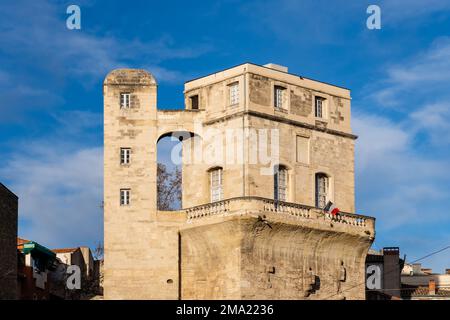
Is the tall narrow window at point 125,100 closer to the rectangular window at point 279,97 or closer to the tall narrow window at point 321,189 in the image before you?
the rectangular window at point 279,97

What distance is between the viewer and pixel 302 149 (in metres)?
73.3

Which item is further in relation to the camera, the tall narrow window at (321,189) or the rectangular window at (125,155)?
the tall narrow window at (321,189)

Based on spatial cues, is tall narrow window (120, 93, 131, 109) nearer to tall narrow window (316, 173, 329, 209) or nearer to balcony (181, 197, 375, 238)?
balcony (181, 197, 375, 238)

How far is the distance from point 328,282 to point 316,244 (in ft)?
6.92

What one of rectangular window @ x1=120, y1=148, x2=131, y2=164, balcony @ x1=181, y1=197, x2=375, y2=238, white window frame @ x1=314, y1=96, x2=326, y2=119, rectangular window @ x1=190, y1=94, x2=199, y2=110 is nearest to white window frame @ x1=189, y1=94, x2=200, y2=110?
rectangular window @ x1=190, y1=94, x2=199, y2=110

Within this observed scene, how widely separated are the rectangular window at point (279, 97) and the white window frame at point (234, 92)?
2130mm

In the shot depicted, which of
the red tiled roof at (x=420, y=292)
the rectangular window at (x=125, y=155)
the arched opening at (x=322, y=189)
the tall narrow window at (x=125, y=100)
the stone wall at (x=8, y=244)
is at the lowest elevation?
the red tiled roof at (x=420, y=292)

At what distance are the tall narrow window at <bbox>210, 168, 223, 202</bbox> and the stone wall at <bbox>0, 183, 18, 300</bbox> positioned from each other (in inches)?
381

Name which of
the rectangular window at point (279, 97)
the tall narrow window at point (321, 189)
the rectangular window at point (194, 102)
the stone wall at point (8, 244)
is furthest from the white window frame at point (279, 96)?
the stone wall at point (8, 244)

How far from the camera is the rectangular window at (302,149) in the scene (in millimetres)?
73062

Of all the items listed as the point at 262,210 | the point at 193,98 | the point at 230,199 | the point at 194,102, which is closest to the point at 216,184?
the point at 230,199

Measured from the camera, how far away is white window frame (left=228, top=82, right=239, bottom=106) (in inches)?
2815
